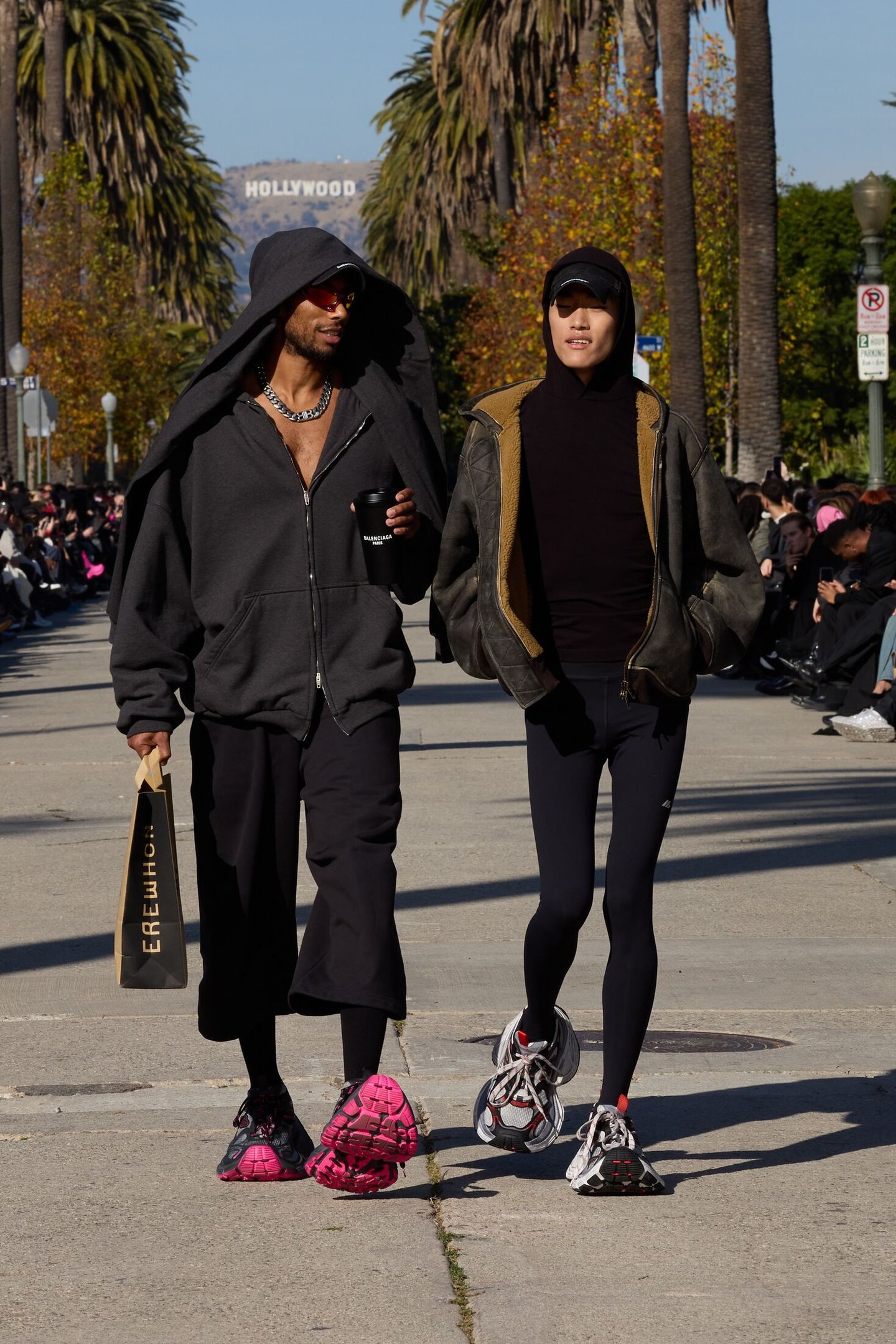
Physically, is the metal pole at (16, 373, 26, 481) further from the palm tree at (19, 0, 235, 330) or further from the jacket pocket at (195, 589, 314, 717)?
the jacket pocket at (195, 589, 314, 717)

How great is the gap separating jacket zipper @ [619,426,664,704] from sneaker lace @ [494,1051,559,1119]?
0.87m

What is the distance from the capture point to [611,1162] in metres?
4.90

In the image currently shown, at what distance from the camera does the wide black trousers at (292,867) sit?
4898mm

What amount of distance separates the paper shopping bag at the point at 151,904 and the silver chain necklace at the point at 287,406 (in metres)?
0.84

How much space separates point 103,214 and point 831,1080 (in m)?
55.4

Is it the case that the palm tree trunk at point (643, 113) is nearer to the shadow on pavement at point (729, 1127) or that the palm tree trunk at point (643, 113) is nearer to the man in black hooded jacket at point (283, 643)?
the shadow on pavement at point (729, 1127)

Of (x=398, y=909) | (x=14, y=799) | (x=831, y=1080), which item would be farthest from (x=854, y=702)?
(x=831, y=1080)

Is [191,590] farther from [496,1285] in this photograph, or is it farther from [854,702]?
[854,702]

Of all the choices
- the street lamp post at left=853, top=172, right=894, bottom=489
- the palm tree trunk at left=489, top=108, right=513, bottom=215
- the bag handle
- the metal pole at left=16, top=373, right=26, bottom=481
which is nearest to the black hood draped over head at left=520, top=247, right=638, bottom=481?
the bag handle

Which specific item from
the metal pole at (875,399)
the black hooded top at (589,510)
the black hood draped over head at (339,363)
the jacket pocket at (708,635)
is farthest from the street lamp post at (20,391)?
the jacket pocket at (708,635)

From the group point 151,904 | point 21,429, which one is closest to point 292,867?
point 151,904

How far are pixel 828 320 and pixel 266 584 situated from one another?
6527 cm

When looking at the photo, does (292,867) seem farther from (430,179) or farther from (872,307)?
(430,179)

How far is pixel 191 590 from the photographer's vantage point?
5102 millimetres
